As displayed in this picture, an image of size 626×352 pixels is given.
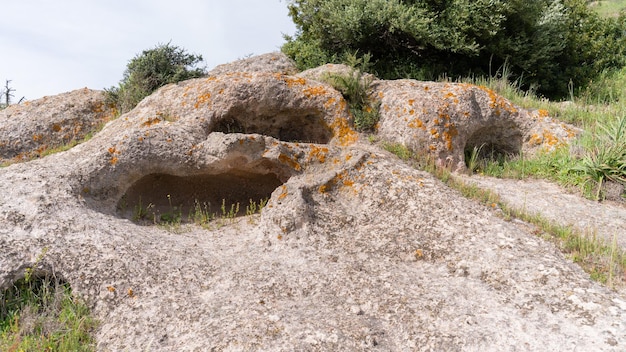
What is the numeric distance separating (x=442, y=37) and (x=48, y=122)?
352 inches

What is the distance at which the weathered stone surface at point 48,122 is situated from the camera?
9.08 m

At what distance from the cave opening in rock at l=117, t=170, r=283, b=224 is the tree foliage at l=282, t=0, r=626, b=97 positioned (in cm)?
527

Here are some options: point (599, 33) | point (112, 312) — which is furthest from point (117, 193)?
point (599, 33)

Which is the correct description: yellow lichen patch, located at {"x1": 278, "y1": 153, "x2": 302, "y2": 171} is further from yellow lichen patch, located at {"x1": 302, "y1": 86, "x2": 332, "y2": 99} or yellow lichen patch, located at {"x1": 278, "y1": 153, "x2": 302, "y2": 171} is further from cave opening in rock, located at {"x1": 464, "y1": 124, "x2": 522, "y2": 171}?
cave opening in rock, located at {"x1": 464, "y1": 124, "x2": 522, "y2": 171}

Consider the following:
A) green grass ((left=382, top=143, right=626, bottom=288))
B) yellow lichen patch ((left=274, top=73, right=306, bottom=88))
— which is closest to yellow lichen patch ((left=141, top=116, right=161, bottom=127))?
yellow lichen patch ((left=274, top=73, right=306, bottom=88))

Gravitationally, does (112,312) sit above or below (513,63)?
below

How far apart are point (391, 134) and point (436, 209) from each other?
2.42 m

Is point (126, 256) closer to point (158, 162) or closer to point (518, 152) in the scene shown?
point (158, 162)

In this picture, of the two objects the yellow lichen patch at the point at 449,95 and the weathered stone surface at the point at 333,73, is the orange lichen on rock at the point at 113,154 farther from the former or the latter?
the yellow lichen patch at the point at 449,95

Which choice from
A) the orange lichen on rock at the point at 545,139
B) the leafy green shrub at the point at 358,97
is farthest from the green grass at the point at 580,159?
the leafy green shrub at the point at 358,97

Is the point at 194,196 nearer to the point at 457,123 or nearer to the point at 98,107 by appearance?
the point at 98,107

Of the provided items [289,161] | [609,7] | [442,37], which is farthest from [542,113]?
[609,7]

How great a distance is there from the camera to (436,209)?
6000 mm

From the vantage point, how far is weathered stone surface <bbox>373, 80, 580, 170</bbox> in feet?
25.9
